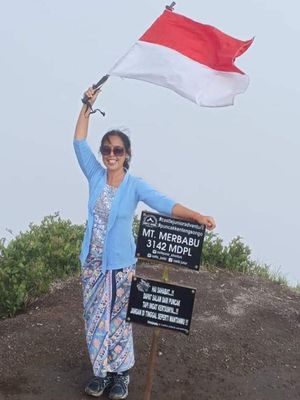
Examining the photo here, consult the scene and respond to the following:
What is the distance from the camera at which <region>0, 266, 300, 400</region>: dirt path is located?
16.1ft

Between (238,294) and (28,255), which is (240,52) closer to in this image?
(238,294)

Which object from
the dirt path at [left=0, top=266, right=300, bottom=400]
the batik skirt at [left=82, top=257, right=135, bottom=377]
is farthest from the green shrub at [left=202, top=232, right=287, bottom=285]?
the batik skirt at [left=82, top=257, right=135, bottom=377]

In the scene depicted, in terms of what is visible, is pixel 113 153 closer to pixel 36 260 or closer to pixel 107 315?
pixel 107 315

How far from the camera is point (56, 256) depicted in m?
6.92

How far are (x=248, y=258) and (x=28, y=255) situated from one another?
258 cm

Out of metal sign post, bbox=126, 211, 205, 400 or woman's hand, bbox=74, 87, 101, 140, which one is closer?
metal sign post, bbox=126, 211, 205, 400

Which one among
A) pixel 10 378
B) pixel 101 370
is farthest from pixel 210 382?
pixel 10 378

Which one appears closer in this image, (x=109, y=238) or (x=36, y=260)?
(x=109, y=238)

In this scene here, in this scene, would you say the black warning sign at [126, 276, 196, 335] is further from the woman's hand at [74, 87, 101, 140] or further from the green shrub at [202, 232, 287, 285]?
the green shrub at [202, 232, 287, 285]

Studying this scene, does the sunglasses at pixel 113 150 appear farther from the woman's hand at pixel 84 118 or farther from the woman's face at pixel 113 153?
the woman's hand at pixel 84 118

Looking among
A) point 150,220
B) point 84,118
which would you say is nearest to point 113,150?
point 84,118

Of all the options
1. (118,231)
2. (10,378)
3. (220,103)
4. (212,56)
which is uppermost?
(212,56)

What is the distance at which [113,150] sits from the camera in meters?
4.30

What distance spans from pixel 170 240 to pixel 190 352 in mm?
1710
